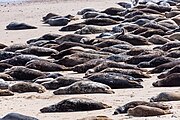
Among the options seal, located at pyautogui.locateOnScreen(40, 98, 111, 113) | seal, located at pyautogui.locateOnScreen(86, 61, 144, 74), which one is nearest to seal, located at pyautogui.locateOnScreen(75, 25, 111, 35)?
seal, located at pyautogui.locateOnScreen(86, 61, 144, 74)

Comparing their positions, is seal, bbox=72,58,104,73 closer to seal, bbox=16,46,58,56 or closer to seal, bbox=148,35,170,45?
seal, bbox=16,46,58,56

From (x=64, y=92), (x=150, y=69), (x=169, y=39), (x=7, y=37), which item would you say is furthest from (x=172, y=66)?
(x=7, y=37)

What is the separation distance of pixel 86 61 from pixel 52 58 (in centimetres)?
123

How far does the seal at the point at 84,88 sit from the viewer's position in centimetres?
803

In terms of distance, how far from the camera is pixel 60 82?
8531mm

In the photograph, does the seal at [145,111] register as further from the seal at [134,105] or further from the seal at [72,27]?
the seal at [72,27]

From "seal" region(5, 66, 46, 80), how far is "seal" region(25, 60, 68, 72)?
0.39 metres

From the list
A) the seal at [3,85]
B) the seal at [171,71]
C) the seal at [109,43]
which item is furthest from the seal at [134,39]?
the seal at [3,85]

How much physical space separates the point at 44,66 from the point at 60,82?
1.66 metres

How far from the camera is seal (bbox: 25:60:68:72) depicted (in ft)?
33.0

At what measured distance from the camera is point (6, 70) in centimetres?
1002

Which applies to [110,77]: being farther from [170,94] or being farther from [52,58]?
[52,58]

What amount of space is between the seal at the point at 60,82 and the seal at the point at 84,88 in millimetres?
269

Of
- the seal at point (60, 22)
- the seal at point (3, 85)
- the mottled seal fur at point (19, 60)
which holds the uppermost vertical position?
the seal at point (3, 85)
